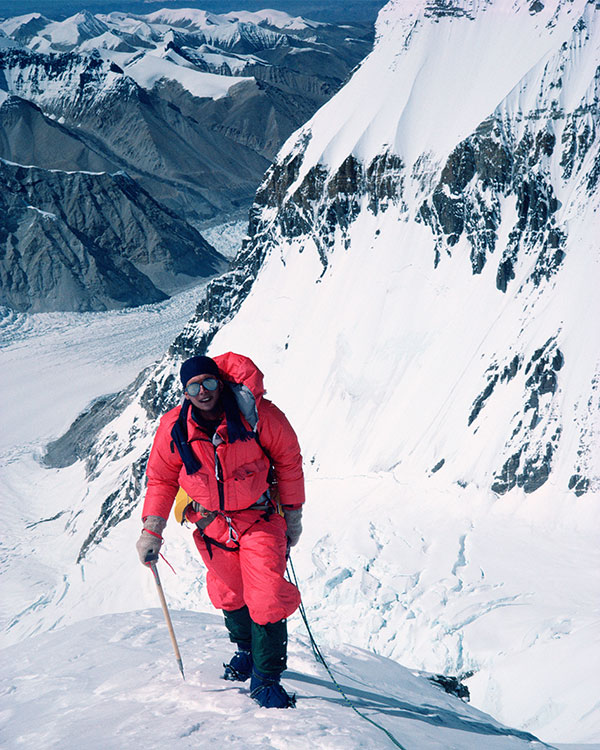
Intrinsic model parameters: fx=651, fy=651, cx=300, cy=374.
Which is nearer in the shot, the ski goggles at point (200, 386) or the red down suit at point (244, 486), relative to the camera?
the ski goggles at point (200, 386)

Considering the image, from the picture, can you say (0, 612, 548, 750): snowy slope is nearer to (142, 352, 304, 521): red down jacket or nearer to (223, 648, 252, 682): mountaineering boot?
(223, 648, 252, 682): mountaineering boot

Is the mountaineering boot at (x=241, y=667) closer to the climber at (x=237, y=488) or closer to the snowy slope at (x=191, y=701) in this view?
the snowy slope at (x=191, y=701)

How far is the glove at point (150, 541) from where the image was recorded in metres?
6.07

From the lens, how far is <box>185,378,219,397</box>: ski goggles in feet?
19.1

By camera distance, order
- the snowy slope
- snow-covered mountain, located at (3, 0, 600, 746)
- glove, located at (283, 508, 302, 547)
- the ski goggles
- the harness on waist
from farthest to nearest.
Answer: snow-covered mountain, located at (3, 0, 600, 746)
glove, located at (283, 508, 302, 547)
the harness on waist
the ski goggles
the snowy slope

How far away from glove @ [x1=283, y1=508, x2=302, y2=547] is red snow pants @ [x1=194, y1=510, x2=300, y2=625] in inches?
4.2

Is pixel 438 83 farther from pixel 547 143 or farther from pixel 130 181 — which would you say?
pixel 130 181

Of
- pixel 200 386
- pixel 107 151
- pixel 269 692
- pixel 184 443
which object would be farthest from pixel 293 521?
pixel 107 151

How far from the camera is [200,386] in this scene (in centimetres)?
585

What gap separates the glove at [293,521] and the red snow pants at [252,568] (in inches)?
4.2

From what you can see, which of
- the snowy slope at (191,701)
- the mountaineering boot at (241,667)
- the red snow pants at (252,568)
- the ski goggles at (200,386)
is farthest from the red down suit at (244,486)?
the snowy slope at (191,701)

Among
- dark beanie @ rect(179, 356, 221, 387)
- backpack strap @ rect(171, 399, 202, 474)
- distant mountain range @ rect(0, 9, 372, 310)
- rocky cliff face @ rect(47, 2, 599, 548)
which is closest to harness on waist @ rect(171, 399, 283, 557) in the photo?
backpack strap @ rect(171, 399, 202, 474)

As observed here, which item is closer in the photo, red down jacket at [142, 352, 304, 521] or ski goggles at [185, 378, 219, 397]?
ski goggles at [185, 378, 219, 397]

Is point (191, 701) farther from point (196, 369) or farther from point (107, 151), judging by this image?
point (107, 151)
